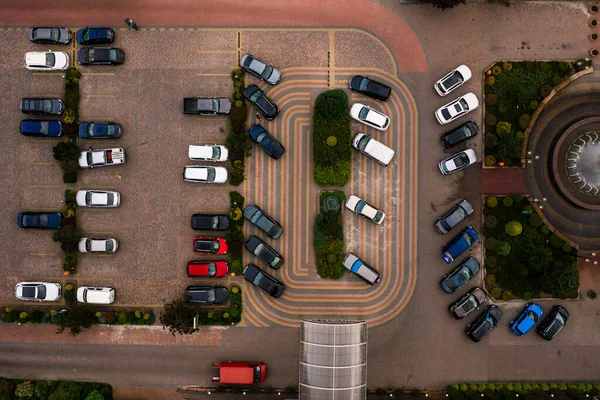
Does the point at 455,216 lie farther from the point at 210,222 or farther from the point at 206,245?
the point at 206,245

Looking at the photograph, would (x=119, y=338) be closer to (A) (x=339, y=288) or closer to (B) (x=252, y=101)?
(A) (x=339, y=288)

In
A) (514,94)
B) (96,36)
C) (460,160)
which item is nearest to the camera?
(460,160)

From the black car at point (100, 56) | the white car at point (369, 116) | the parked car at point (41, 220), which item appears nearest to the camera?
the white car at point (369, 116)

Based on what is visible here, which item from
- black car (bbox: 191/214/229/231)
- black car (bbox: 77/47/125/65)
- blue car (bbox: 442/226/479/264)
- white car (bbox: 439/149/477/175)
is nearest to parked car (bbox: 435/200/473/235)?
blue car (bbox: 442/226/479/264)

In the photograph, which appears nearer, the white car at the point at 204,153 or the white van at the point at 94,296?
the white car at the point at 204,153

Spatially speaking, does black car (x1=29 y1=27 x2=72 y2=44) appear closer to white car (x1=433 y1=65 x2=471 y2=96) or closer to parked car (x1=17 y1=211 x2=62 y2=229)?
parked car (x1=17 y1=211 x2=62 y2=229)

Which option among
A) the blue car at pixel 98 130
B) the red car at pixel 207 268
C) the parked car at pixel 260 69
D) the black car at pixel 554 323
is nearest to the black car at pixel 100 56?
the blue car at pixel 98 130

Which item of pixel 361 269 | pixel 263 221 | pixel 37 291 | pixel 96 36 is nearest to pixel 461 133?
pixel 361 269

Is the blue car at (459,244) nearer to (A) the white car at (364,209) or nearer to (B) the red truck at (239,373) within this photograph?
(A) the white car at (364,209)
